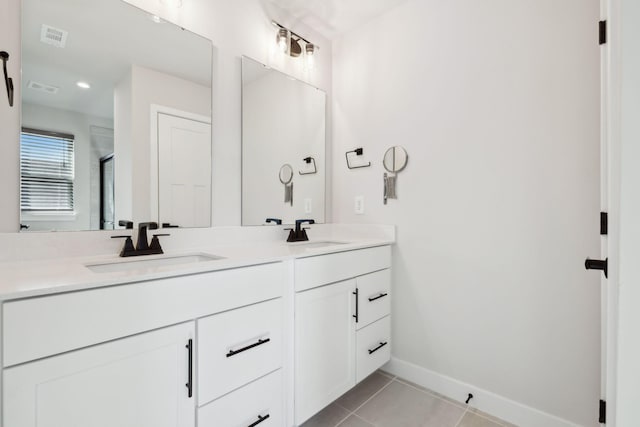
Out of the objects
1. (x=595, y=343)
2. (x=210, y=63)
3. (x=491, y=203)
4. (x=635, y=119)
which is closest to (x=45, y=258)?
(x=210, y=63)

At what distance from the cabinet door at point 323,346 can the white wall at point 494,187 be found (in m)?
0.54

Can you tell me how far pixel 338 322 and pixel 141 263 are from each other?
99 cm

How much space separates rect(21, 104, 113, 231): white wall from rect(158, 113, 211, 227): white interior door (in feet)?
0.84

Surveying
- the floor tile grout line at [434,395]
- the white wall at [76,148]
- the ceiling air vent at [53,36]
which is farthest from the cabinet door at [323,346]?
the ceiling air vent at [53,36]

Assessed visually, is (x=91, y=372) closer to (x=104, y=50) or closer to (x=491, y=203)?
(x=104, y=50)

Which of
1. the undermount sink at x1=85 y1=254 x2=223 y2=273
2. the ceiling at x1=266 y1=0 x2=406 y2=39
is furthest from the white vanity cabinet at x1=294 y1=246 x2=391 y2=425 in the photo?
the ceiling at x1=266 y1=0 x2=406 y2=39

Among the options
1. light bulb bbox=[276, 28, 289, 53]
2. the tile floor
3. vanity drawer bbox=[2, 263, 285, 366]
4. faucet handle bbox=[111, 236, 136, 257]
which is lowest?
the tile floor

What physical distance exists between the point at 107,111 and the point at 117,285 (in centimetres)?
89

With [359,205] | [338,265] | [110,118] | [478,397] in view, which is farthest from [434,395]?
[110,118]

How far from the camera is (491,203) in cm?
163

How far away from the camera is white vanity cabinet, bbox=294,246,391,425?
1400 mm

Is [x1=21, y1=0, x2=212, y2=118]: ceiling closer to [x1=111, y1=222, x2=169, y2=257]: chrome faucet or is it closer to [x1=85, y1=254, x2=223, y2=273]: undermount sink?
[x1=111, y1=222, x2=169, y2=257]: chrome faucet

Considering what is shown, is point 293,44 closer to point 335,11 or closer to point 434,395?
point 335,11

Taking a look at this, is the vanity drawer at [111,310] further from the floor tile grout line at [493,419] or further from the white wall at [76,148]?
the floor tile grout line at [493,419]
